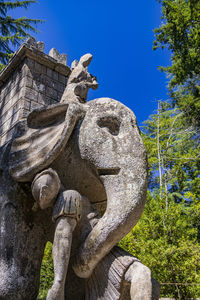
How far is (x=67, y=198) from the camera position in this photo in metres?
2.25

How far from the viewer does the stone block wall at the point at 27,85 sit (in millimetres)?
3410

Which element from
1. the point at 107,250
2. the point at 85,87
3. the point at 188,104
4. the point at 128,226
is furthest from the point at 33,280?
the point at 188,104

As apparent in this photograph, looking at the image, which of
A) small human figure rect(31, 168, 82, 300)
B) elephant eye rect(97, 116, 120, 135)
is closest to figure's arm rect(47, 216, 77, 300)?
small human figure rect(31, 168, 82, 300)

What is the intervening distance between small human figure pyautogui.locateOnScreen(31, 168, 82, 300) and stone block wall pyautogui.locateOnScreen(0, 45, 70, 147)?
1092 millimetres

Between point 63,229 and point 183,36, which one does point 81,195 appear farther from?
point 183,36

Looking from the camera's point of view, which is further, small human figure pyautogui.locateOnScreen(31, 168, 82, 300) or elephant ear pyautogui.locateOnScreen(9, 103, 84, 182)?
elephant ear pyautogui.locateOnScreen(9, 103, 84, 182)

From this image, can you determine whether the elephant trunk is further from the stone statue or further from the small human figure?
the small human figure

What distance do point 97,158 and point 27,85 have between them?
1512 millimetres

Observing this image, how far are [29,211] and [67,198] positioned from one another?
51cm

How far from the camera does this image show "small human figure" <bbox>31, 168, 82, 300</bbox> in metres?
2.08

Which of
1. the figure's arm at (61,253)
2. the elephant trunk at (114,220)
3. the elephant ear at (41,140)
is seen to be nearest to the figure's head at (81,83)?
the elephant ear at (41,140)

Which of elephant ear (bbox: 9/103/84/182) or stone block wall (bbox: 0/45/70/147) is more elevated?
stone block wall (bbox: 0/45/70/147)

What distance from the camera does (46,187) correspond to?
2271 millimetres

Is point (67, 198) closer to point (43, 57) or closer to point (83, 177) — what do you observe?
point (83, 177)
